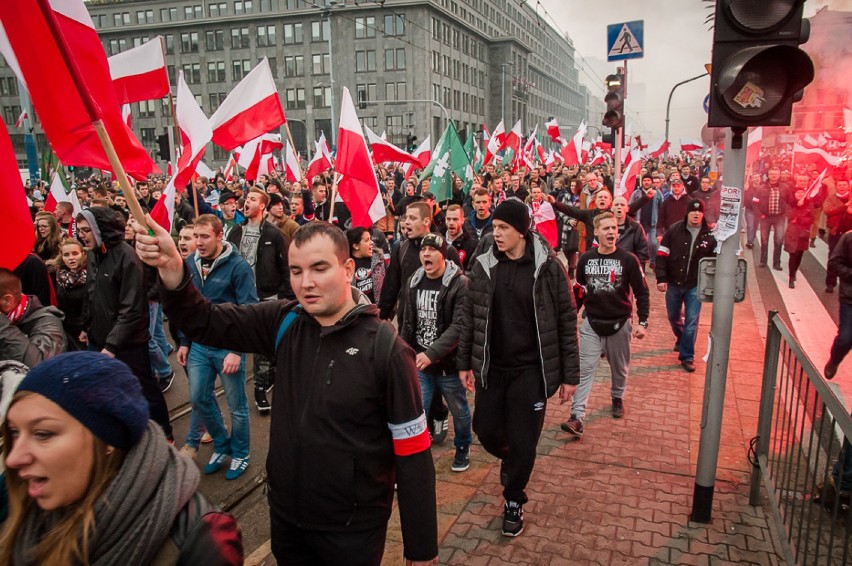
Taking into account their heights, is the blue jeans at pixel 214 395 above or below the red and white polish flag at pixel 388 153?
below

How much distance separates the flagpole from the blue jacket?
111 inches

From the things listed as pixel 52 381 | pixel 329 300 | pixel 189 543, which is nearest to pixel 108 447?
pixel 52 381

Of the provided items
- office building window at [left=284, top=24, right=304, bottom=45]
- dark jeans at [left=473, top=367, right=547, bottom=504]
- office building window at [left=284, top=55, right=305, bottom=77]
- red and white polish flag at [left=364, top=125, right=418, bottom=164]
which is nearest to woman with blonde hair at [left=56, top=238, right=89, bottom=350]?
dark jeans at [left=473, top=367, right=547, bottom=504]

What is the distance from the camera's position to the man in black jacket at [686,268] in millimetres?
7324

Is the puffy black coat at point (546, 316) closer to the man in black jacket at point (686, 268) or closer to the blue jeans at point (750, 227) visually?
the man in black jacket at point (686, 268)

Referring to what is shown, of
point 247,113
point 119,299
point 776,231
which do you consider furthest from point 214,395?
point 776,231

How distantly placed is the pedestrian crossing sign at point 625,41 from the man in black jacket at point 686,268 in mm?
3570

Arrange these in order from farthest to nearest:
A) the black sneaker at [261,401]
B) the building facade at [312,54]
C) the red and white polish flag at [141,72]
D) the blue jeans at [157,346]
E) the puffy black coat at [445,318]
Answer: the building facade at [312,54]
the blue jeans at [157,346]
the black sneaker at [261,401]
the red and white polish flag at [141,72]
the puffy black coat at [445,318]

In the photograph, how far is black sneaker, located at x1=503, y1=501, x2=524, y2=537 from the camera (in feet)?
13.4

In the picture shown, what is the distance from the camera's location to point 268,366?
6430mm

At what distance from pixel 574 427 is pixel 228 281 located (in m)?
3.28

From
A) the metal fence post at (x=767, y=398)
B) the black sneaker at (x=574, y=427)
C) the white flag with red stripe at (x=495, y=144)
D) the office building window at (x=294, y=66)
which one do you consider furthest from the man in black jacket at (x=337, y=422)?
the office building window at (x=294, y=66)

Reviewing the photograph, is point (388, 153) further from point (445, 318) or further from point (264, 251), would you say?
point (445, 318)

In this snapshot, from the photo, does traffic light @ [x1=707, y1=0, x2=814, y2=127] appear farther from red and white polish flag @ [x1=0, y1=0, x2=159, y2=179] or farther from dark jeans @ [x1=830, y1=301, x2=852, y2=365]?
dark jeans @ [x1=830, y1=301, x2=852, y2=365]
